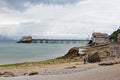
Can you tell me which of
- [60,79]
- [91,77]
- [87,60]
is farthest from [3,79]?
[87,60]

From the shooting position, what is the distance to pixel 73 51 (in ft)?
242

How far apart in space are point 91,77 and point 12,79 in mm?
6254

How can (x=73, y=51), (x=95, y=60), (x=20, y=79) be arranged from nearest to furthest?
(x=20, y=79)
(x=95, y=60)
(x=73, y=51)

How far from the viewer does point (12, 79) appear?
25.1m

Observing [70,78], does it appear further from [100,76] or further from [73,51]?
[73,51]

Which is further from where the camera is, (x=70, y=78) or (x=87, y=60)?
(x=87, y=60)

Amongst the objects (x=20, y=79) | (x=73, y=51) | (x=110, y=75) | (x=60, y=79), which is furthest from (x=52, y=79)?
(x=73, y=51)

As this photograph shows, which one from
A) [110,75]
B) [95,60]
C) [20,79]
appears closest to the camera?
[110,75]

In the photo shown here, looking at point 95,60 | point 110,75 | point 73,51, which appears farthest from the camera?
point 73,51

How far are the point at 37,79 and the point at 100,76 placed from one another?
469cm

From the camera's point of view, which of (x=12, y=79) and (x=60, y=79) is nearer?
(x=60, y=79)

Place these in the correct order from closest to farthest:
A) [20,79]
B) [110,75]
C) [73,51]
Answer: [110,75], [20,79], [73,51]

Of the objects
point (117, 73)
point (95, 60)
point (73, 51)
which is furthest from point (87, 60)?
point (73, 51)

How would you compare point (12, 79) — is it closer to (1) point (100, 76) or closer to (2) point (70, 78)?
(2) point (70, 78)
